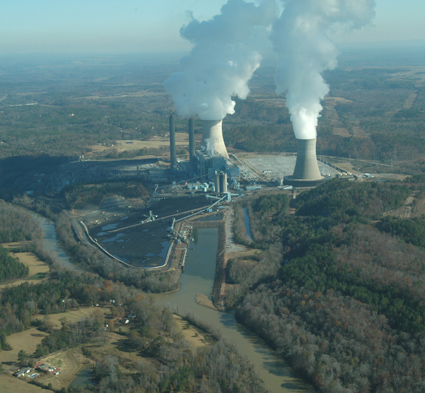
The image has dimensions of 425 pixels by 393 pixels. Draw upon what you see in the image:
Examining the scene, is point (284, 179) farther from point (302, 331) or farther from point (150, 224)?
point (302, 331)

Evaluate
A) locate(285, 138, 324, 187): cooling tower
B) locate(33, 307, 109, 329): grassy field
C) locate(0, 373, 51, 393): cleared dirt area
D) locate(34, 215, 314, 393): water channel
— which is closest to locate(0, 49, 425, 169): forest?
locate(285, 138, 324, 187): cooling tower

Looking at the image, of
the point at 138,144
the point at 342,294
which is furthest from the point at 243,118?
the point at 342,294

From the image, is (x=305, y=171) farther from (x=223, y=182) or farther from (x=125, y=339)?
(x=125, y=339)

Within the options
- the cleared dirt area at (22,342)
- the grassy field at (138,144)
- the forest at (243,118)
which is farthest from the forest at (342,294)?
the grassy field at (138,144)

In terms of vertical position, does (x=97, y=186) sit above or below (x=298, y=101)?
below

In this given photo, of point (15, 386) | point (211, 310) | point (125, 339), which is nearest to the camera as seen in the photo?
point (15, 386)

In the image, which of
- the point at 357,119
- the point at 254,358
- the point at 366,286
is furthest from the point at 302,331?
the point at 357,119
